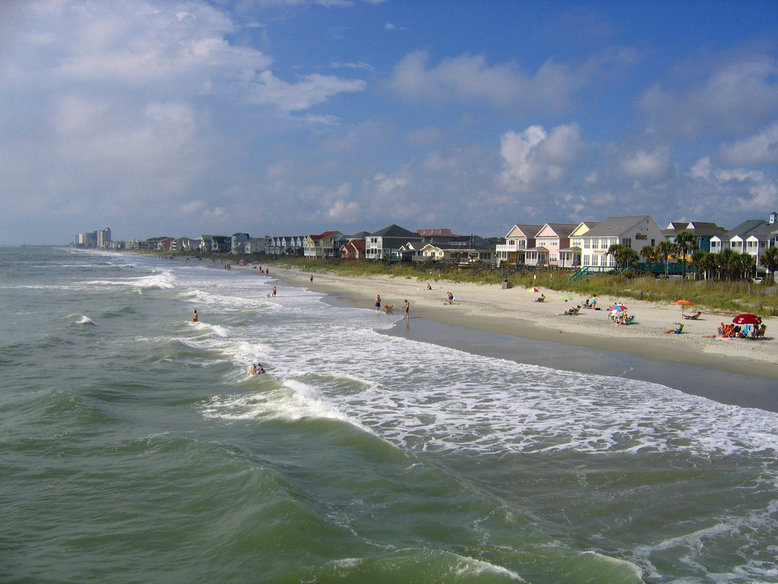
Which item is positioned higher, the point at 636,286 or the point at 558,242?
the point at 558,242

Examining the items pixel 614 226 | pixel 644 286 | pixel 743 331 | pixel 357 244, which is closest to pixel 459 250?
pixel 614 226

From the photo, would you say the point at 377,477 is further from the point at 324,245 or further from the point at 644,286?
the point at 324,245

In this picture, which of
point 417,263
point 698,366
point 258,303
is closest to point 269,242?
point 417,263

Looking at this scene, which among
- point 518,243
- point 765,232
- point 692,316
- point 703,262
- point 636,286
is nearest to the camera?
point 692,316

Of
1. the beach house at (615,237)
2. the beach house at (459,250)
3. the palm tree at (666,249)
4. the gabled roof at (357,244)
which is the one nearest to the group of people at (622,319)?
the palm tree at (666,249)

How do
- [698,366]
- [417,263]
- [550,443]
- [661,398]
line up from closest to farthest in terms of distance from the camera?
[550,443], [661,398], [698,366], [417,263]

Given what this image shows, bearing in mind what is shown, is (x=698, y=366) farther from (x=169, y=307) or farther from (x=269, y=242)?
(x=269, y=242)

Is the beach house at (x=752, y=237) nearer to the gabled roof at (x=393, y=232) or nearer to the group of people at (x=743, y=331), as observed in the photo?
the group of people at (x=743, y=331)
